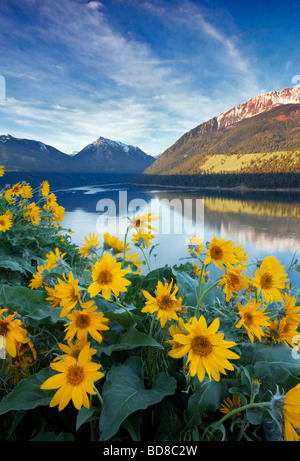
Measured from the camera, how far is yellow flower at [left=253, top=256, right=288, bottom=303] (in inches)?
39.4

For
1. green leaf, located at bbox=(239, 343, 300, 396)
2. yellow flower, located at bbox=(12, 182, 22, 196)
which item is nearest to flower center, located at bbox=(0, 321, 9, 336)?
green leaf, located at bbox=(239, 343, 300, 396)

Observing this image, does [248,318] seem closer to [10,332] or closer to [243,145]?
[10,332]

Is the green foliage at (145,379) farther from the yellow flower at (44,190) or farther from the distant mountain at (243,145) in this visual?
the distant mountain at (243,145)

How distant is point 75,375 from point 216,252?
2.04 feet

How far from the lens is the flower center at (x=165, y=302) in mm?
905

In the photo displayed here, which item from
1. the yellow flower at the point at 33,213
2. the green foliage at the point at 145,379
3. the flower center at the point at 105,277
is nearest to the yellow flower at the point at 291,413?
the green foliage at the point at 145,379

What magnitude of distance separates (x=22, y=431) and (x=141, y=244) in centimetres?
92

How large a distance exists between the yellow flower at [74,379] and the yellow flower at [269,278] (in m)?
0.65

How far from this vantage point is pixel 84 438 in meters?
0.84

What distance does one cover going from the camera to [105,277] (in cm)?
90

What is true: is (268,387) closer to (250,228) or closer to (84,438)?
(84,438)
